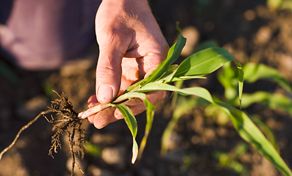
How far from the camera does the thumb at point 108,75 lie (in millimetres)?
1226

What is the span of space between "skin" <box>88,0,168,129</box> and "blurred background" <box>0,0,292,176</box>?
39cm

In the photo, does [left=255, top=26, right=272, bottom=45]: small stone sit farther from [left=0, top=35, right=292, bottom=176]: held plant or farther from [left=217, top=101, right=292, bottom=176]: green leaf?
[left=0, top=35, right=292, bottom=176]: held plant

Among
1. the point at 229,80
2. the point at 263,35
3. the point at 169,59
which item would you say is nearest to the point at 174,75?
the point at 169,59

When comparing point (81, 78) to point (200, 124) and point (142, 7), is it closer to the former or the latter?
point (200, 124)

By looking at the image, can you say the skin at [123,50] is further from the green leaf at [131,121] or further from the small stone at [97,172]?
the small stone at [97,172]

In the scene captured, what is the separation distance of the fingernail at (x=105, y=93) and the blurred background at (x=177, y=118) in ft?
1.88

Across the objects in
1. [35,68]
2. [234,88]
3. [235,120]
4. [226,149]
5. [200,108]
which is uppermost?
[35,68]

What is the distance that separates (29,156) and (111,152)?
34cm

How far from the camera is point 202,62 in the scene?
1.17 meters

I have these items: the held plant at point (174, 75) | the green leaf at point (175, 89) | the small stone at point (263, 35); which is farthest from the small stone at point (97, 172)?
the small stone at point (263, 35)

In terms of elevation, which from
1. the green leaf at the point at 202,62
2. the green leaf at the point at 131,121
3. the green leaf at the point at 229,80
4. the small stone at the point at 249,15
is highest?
the green leaf at the point at 202,62

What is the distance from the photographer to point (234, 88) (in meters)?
1.84

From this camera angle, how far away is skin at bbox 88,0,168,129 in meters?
1.24

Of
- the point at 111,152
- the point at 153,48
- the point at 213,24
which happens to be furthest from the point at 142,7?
the point at 213,24
